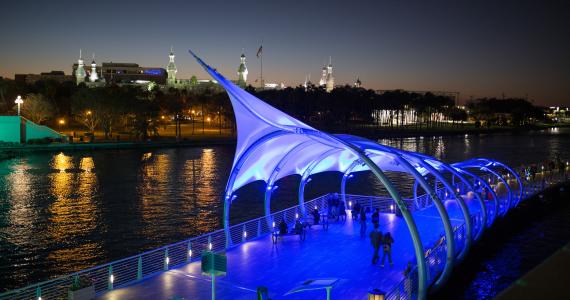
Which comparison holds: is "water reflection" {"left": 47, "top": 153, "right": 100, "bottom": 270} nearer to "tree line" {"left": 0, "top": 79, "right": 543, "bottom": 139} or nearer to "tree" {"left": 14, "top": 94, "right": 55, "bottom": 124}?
"tree line" {"left": 0, "top": 79, "right": 543, "bottom": 139}

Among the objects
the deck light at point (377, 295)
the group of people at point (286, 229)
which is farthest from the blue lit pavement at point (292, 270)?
the deck light at point (377, 295)

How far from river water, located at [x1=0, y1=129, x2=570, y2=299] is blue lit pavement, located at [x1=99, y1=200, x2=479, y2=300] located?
13.2 feet

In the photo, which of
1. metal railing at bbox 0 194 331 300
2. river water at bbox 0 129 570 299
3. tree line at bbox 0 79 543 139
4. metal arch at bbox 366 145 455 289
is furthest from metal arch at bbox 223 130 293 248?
tree line at bbox 0 79 543 139

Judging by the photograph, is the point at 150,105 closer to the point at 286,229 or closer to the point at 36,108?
the point at 36,108

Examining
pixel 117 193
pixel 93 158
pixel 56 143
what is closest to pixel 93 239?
pixel 117 193

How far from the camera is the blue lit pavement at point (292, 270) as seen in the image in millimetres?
13336

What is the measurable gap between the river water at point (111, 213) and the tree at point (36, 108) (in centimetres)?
2599

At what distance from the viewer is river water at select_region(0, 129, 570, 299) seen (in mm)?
22297

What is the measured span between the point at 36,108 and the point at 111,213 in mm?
62234

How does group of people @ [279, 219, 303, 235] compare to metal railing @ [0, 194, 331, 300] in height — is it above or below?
above

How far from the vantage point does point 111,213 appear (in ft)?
108

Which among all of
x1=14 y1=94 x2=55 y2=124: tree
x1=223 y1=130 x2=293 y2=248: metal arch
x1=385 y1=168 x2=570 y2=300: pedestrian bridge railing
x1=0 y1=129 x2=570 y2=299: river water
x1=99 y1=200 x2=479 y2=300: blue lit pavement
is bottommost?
x1=0 y1=129 x2=570 y2=299: river water

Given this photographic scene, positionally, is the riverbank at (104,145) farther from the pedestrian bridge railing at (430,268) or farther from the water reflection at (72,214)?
the pedestrian bridge railing at (430,268)

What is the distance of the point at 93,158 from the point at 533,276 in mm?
66000
